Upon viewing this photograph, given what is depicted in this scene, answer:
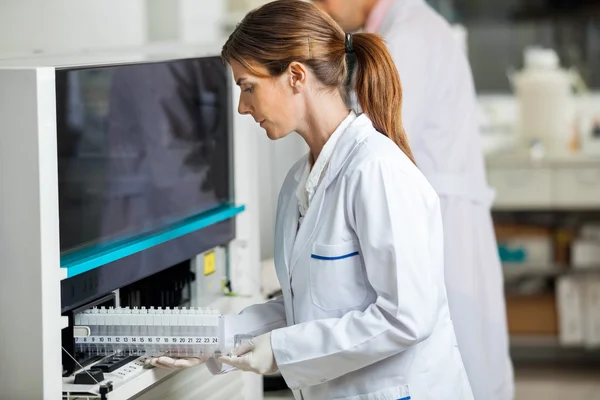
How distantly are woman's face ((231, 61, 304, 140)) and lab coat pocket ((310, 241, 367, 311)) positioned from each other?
7.4 inches

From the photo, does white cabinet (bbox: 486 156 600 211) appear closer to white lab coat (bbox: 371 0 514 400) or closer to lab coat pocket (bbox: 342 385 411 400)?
white lab coat (bbox: 371 0 514 400)

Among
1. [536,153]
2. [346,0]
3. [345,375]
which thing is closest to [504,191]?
[536,153]

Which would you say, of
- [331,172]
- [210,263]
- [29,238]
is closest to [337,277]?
[331,172]

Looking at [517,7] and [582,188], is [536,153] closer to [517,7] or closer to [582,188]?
[582,188]

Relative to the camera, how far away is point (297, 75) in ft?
4.41

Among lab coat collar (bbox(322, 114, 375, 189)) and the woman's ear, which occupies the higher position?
the woman's ear

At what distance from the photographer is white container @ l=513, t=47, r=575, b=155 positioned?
3789 millimetres

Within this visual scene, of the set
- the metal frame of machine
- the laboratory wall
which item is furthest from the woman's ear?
the laboratory wall

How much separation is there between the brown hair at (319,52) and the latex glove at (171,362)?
44 centimetres

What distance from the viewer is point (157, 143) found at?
1697mm

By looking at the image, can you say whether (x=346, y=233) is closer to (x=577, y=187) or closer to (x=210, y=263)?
(x=210, y=263)

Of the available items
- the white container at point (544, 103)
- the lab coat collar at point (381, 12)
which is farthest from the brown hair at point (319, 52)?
the white container at point (544, 103)

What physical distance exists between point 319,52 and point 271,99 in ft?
0.32

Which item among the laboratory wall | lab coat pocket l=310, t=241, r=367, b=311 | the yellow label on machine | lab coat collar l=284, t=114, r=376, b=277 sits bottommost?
the yellow label on machine
